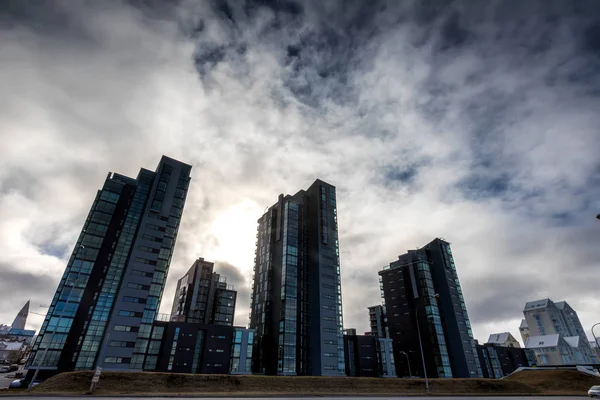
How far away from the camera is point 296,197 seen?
103 metres

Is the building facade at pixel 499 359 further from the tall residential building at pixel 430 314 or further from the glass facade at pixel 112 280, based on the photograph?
the glass facade at pixel 112 280

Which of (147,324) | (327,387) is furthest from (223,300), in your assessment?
(327,387)

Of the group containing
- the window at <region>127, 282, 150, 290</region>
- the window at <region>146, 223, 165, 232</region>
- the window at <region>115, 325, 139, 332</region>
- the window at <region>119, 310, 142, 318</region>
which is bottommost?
the window at <region>115, 325, 139, 332</region>

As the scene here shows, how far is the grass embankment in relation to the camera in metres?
33.9

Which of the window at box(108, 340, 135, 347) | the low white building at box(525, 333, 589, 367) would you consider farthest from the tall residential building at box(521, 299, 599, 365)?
the window at box(108, 340, 135, 347)

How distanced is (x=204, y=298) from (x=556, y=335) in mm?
162673

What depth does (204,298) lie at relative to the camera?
11712 cm

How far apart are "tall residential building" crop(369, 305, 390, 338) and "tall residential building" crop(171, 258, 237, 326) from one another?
65932mm

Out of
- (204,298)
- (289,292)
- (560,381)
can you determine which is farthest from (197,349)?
(560,381)

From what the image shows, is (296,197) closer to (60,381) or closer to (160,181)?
(160,181)

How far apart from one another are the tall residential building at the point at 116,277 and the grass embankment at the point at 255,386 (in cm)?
3117

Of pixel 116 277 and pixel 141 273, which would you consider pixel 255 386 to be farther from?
pixel 116 277

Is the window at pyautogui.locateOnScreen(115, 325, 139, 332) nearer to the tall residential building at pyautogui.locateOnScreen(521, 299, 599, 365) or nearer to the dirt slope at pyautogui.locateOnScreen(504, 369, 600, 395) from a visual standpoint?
the dirt slope at pyautogui.locateOnScreen(504, 369, 600, 395)

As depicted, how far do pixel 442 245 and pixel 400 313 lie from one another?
2836cm
